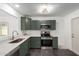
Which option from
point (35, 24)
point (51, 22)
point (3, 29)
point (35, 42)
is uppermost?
point (51, 22)

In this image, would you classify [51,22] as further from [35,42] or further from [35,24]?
[35,42]

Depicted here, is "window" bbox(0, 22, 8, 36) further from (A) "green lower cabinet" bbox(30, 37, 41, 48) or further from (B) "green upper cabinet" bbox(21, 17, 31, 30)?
(A) "green lower cabinet" bbox(30, 37, 41, 48)

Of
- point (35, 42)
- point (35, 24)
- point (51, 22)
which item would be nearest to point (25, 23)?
point (35, 24)

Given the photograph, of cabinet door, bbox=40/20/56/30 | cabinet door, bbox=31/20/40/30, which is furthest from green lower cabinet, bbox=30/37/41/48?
cabinet door, bbox=40/20/56/30

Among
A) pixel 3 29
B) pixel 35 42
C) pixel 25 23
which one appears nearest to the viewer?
pixel 3 29

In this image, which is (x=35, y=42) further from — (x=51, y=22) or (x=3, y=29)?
(x=3, y=29)

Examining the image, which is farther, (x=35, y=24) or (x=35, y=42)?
(x=35, y=24)

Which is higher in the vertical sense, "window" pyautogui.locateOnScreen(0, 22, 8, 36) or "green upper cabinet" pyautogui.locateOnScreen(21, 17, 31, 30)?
"green upper cabinet" pyautogui.locateOnScreen(21, 17, 31, 30)

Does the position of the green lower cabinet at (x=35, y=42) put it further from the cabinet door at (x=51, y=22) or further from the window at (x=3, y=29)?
the window at (x=3, y=29)

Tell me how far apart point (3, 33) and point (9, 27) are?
56 cm

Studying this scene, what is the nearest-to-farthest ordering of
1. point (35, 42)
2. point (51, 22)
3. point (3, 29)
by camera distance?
point (3, 29)
point (35, 42)
point (51, 22)

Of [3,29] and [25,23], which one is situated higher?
[25,23]

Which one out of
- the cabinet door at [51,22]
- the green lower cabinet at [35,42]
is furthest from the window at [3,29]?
the cabinet door at [51,22]

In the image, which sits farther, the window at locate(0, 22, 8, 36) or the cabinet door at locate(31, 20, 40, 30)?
the cabinet door at locate(31, 20, 40, 30)
